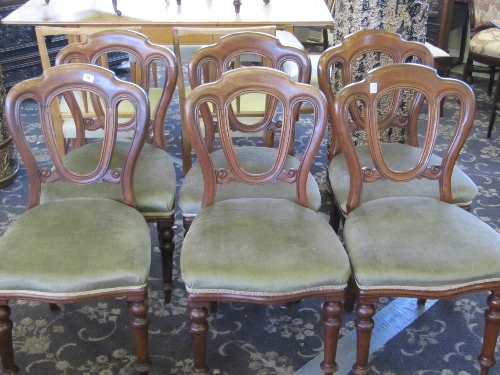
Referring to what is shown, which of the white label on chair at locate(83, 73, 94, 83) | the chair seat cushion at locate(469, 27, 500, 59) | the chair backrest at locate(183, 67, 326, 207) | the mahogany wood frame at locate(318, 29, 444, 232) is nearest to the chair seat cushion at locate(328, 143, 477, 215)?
the mahogany wood frame at locate(318, 29, 444, 232)

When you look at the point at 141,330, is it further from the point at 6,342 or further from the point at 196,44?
the point at 196,44

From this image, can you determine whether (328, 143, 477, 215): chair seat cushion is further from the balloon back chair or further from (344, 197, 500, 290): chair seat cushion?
(344, 197, 500, 290): chair seat cushion

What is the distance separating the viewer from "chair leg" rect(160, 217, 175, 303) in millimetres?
1788

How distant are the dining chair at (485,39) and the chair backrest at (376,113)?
186cm

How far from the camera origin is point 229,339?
5.88 feet

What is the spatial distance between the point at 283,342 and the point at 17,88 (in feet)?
3.77

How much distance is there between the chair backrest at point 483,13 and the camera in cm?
381

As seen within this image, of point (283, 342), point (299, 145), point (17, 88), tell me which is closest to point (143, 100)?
point (17, 88)

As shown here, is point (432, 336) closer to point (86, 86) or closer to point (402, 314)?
point (402, 314)

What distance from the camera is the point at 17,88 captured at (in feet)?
5.00

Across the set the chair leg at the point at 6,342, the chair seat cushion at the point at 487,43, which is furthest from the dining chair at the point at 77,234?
the chair seat cushion at the point at 487,43

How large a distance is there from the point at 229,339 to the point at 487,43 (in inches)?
112

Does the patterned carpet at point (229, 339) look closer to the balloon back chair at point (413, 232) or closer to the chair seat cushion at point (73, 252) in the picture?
the balloon back chair at point (413, 232)

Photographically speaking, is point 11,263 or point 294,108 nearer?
point 11,263
